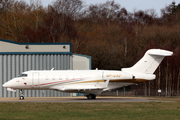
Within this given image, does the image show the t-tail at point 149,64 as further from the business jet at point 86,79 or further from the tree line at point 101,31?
the tree line at point 101,31

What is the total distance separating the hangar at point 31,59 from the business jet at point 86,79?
20.9 feet

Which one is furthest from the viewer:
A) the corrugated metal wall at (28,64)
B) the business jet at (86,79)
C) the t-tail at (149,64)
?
the corrugated metal wall at (28,64)

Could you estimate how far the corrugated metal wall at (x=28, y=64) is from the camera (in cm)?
3819

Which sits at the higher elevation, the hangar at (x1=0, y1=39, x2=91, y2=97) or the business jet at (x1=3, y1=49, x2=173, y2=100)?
the hangar at (x1=0, y1=39, x2=91, y2=97)

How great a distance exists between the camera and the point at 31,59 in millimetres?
38688

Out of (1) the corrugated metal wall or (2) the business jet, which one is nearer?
(2) the business jet

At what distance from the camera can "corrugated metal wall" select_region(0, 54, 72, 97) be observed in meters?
38.2

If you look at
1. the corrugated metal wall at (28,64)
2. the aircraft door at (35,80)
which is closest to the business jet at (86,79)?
the aircraft door at (35,80)

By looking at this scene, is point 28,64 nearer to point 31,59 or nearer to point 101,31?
point 31,59

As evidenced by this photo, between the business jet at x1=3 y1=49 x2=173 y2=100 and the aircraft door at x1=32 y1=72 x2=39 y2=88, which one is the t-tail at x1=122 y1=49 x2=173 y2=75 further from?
the aircraft door at x1=32 y1=72 x2=39 y2=88

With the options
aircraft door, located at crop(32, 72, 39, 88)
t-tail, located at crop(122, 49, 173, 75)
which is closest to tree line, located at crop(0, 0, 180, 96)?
t-tail, located at crop(122, 49, 173, 75)

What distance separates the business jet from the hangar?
6.37 meters

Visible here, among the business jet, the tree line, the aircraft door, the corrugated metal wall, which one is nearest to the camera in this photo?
the business jet
